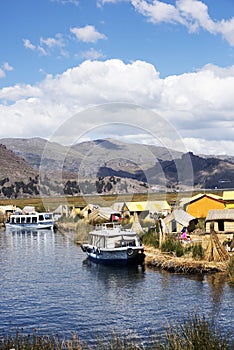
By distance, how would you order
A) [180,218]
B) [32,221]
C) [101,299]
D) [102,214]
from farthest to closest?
[32,221] < [102,214] < [180,218] < [101,299]

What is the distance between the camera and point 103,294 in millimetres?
36281

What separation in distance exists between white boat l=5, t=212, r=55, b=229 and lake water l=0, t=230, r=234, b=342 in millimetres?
52890

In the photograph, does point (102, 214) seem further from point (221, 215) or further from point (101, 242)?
point (221, 215)

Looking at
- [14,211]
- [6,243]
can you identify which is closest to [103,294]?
[6,243]

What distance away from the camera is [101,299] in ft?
114

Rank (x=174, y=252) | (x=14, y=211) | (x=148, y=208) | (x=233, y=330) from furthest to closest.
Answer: (x=14, y=211) < (x=148, y=208) < (x=174, y=252) < (x=233, y=330)

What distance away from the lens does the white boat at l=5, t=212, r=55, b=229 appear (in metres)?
103

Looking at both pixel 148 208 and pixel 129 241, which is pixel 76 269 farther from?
pixel 148 208

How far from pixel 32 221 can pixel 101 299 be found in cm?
7410

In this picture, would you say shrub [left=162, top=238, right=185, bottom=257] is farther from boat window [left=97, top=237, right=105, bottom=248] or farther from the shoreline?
boat window [left=97, top=237, right=105, bottom=248]

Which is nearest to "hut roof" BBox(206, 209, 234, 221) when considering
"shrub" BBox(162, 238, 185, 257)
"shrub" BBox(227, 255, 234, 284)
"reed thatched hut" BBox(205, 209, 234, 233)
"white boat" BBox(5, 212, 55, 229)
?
"reed thatched hut" BBox(205, 209, 234, 233)

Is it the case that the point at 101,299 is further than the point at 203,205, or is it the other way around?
the point at 203,205

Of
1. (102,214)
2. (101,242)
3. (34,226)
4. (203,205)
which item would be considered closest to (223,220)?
(101,242)

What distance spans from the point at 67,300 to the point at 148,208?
55440mm
